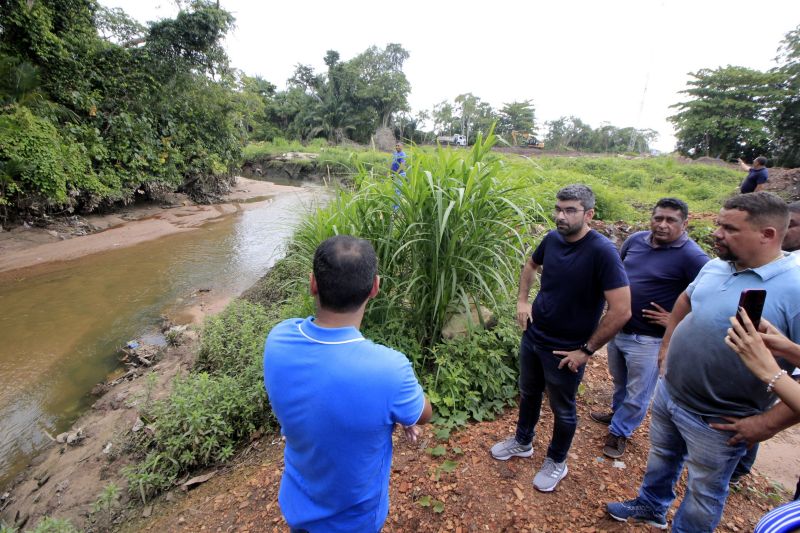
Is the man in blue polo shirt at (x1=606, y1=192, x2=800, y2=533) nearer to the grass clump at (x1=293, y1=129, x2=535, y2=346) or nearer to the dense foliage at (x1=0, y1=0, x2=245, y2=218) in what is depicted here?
the grass clump at (x1=293, y1=129, x2=535, y2=346)

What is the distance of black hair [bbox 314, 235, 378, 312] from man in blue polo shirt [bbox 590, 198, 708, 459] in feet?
7.04

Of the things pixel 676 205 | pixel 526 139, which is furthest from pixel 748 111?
pixel 676 205

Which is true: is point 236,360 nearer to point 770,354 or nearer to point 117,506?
point 117,506

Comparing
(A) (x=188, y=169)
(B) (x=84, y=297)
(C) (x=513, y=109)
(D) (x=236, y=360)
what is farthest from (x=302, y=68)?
(D) (x=236, y=360)

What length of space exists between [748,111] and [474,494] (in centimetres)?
3102

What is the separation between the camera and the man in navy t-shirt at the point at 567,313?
1860 millimetres

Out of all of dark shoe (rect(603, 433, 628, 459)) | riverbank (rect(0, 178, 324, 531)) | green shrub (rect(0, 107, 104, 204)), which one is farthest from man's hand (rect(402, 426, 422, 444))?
green shrub (rect(0, 107, 104, 204))

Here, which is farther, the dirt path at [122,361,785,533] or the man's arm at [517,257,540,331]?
the man's arm at [517,257,540,331]

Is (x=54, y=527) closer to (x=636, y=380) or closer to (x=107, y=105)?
(x=636, y=380)

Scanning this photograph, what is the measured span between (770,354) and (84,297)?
860cm

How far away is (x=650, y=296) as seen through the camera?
7.93 ft

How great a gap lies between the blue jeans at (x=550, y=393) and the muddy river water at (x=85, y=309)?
2.84 metres

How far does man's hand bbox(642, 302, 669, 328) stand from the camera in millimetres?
2301

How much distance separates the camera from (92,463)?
307 cm
